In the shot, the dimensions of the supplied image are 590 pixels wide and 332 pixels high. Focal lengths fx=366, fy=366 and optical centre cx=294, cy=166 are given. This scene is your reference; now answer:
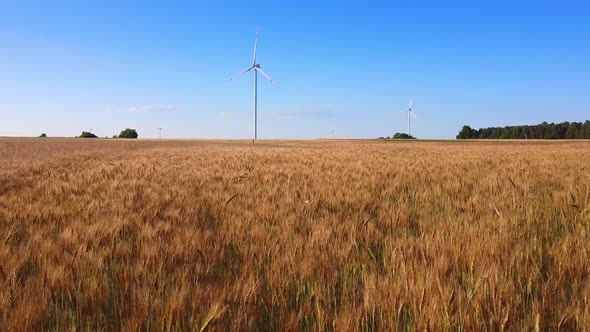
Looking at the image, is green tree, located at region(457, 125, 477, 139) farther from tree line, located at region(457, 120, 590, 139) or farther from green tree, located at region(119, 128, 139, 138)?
green tree, located at region(119, 128, 139, 138)

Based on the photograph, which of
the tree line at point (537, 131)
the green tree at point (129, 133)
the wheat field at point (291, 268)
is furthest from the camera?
the green tree at point (129, 133)

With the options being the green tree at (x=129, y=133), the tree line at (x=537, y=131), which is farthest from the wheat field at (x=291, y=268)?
the green tree at (x=129, y=133)

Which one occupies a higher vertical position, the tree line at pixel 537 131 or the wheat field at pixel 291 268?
the tree line at pixel 537 131

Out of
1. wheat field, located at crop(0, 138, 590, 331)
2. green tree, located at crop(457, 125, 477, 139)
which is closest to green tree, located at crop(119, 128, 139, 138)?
green tree, located at crop(457, 125, 477, 139)

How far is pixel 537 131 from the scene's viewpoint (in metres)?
118

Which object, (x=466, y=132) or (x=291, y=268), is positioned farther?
(x=466, y=132)

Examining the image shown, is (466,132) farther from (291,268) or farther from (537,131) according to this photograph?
(291,268)

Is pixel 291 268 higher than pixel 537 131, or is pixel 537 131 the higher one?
pixel 537 131

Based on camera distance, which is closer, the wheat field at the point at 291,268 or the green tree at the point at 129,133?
the wheat field at the point at 291,268

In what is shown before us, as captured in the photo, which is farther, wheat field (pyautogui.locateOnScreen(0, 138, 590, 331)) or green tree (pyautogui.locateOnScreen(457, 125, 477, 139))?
→ green tree (pyautogui.locateOnScreen(457, 125, 477, 139))

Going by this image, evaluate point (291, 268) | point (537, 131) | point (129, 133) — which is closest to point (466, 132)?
point (537, 131)

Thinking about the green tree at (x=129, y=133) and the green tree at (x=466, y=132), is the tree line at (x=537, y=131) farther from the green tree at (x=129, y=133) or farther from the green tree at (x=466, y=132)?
the green tree at (x=129, y=133)

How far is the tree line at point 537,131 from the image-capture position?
109 m

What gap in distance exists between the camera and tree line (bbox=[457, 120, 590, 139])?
4274 inches
